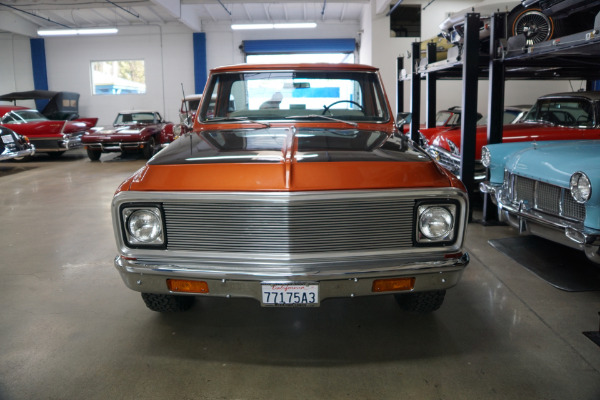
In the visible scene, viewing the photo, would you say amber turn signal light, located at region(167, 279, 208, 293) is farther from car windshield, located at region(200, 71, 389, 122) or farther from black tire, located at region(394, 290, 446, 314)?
car windshield, located at region(200, 71, 389, 122)

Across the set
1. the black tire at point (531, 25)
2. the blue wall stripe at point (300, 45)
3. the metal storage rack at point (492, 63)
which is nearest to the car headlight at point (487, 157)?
the metal storage rack at point (492, 63)

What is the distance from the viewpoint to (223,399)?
2.12 metres

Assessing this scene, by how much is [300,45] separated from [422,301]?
15.9 metres

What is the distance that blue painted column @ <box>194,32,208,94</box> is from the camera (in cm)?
1764

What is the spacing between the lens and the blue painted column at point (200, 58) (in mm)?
17641

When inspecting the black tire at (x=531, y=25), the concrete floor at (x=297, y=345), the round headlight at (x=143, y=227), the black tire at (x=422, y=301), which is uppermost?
the black tire at (x=531, y=25)

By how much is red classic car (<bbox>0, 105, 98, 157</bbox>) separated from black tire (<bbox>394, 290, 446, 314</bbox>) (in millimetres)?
10881

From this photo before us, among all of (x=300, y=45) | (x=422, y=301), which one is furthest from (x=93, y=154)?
(x=422, y=301)

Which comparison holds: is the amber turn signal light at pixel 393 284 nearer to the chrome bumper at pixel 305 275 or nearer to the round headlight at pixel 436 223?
the chrome bumper at pixel 305 275

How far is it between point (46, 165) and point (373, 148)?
10.7 meters

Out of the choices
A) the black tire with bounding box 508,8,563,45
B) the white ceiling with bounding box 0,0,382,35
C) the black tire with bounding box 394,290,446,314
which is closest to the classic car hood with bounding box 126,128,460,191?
the black tire with bounding box 394,290,446,314

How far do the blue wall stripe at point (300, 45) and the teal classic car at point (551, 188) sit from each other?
46.2 ft

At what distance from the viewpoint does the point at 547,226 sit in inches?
134

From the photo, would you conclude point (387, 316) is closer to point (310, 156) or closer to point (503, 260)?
point (310, 156)
